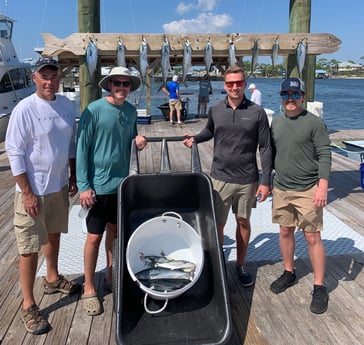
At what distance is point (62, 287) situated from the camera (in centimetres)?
285

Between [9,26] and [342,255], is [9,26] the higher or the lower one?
the higher one

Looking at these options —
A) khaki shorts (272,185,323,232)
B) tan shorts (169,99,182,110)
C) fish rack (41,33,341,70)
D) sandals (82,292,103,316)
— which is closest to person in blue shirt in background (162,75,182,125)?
tan shorts (169,99,182,110)

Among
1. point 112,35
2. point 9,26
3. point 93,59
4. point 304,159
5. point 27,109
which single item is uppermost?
point 9,26

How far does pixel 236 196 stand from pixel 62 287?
4.99 ft

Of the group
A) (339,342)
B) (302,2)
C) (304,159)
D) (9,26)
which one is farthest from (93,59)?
(9,26)

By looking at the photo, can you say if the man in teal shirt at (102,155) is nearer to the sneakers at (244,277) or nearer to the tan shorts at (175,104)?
the sneakers at (244,277)

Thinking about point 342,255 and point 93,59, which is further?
point 93,59

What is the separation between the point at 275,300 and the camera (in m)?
2.76

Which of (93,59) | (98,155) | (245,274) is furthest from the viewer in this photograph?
(93,59)

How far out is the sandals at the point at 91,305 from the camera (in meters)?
2.60

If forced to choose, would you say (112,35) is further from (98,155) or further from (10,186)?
(10,186)

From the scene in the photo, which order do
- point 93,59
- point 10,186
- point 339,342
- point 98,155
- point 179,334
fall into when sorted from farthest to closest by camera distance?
point 10,186
point 93,59
point 98,155
point 339,342
point 179,334

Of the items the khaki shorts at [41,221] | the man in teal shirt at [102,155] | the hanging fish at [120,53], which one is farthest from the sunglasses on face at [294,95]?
the hanging fish at [120,53]

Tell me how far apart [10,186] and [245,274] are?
169 inches
